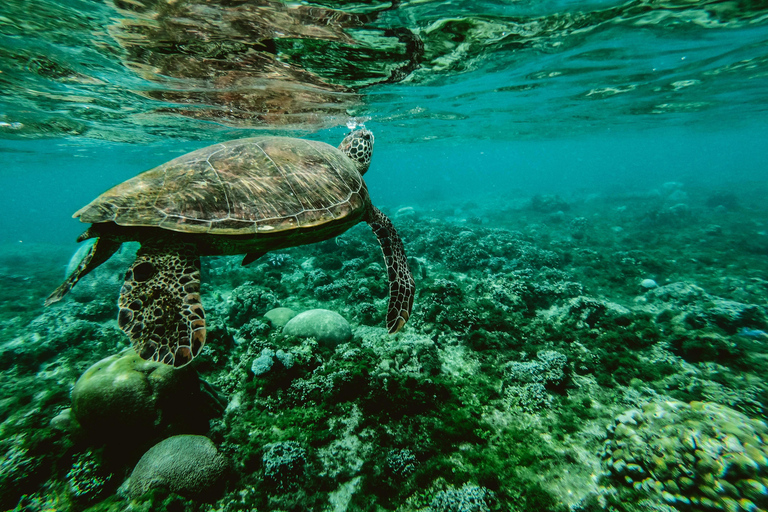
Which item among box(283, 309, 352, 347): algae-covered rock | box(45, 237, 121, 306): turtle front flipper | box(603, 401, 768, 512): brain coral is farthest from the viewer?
box(283, 309, 352, 347): algae-covered rock

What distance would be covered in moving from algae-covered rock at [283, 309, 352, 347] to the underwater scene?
0.15 feet

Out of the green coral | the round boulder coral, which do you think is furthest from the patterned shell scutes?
the green coral

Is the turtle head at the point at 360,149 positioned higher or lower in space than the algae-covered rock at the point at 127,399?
higher

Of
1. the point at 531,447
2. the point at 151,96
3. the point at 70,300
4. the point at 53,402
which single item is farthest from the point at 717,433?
the point at 151,96

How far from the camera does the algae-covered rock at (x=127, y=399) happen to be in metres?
3.64

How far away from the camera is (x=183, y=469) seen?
11.3 feet

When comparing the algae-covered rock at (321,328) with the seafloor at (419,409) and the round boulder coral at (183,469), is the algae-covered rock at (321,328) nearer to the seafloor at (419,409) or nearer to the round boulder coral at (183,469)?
the seafloor at (419,409)

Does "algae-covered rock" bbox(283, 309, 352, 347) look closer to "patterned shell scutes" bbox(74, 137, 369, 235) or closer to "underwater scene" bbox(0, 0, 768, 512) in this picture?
"underwater scene" bbox(0, 0, 768, 512)

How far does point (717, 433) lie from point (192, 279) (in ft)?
19.9

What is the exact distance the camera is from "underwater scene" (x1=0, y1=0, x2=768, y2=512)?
3402 mm

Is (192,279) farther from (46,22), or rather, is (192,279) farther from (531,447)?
(46,22)

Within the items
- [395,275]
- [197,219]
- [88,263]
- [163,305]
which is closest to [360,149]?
[395,275]

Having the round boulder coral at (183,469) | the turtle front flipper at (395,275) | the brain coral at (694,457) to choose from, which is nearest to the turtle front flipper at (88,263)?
the round boulder coral at (183,469)

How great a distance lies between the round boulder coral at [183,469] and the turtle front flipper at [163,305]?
1526 mm
